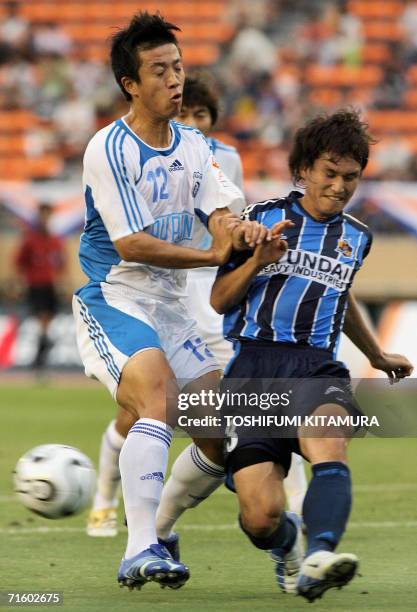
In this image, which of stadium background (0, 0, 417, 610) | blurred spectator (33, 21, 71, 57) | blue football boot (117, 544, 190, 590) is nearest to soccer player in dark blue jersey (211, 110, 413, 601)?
blue football boot (117, 544, 190, 590)

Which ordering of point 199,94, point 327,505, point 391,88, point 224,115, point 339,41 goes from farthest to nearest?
point 339,41, point 391,88, point 224,115, point 199,94, point 327,505

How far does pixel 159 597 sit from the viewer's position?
534cm

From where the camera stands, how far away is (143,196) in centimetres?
536

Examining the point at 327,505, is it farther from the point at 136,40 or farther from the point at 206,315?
the point at 206,315

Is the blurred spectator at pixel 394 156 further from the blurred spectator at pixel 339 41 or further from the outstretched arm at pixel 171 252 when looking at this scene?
the outstretched arm at pixel 171 252

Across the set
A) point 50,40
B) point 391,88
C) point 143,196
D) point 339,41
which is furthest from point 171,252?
point 50,40

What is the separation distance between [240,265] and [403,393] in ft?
A: 3.23

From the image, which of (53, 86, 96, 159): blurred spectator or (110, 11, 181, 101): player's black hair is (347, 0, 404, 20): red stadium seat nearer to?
(53, 86, 96, 159): blurred spectator

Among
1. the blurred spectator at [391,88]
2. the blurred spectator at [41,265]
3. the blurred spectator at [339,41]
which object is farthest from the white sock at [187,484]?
the blurred spectator at [339,41]

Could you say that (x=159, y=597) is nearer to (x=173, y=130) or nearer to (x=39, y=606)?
(x=39, y=606)

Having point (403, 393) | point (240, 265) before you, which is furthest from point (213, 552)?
point (240, 265)

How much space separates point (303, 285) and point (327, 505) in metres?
0.95

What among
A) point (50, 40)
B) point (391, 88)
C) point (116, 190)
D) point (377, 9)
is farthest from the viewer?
point (50, 40)

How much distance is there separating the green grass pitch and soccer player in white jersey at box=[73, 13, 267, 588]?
368 millimetres
